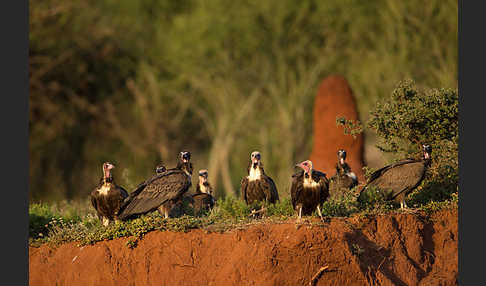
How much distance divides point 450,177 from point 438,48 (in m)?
18.6

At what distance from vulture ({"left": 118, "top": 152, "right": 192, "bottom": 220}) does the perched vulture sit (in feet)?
5.81

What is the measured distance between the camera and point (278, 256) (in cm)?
1302

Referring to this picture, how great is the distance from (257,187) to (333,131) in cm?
638

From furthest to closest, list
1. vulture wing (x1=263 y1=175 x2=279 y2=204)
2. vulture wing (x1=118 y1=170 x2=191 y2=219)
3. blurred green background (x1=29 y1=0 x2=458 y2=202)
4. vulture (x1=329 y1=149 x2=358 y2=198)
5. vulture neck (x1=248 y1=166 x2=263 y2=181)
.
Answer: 1. blurred green background (x1=29 y1=0 x2=458 y2=202)
2. vulture (x1=329 y1=149 x2=358 y2=198)
3. vulture neck (x1=248 y1=166 x2=263 y2=181)
4. vulture wing (x1=263 y1=175 x2=279 y2=204)
5. vulture wing (x1=118 y1=170 x2=191 y2=219)

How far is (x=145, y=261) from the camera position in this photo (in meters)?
14.0

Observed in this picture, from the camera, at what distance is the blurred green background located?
36469 mm

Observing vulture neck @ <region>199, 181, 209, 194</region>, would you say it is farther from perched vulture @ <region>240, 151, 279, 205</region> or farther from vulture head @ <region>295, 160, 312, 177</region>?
vulture head @ <region>295, 160, 312, 177</region>

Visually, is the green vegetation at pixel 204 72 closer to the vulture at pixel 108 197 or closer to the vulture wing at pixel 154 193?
the vulture at pixel 108 197

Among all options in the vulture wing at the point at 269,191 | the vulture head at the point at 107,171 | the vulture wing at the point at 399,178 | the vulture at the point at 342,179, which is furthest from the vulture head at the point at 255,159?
the vulture head at the point at 107,171

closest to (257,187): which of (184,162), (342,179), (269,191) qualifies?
(269,191)

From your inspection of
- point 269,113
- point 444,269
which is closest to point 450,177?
point 444,269

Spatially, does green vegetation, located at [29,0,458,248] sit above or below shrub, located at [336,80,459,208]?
above

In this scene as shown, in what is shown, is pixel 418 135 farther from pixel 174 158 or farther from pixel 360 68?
pixel 174 158

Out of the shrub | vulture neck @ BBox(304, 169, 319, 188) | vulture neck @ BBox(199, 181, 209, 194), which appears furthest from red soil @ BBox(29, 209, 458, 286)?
vulture neck @ BBox(199, 181, 209, 194)
